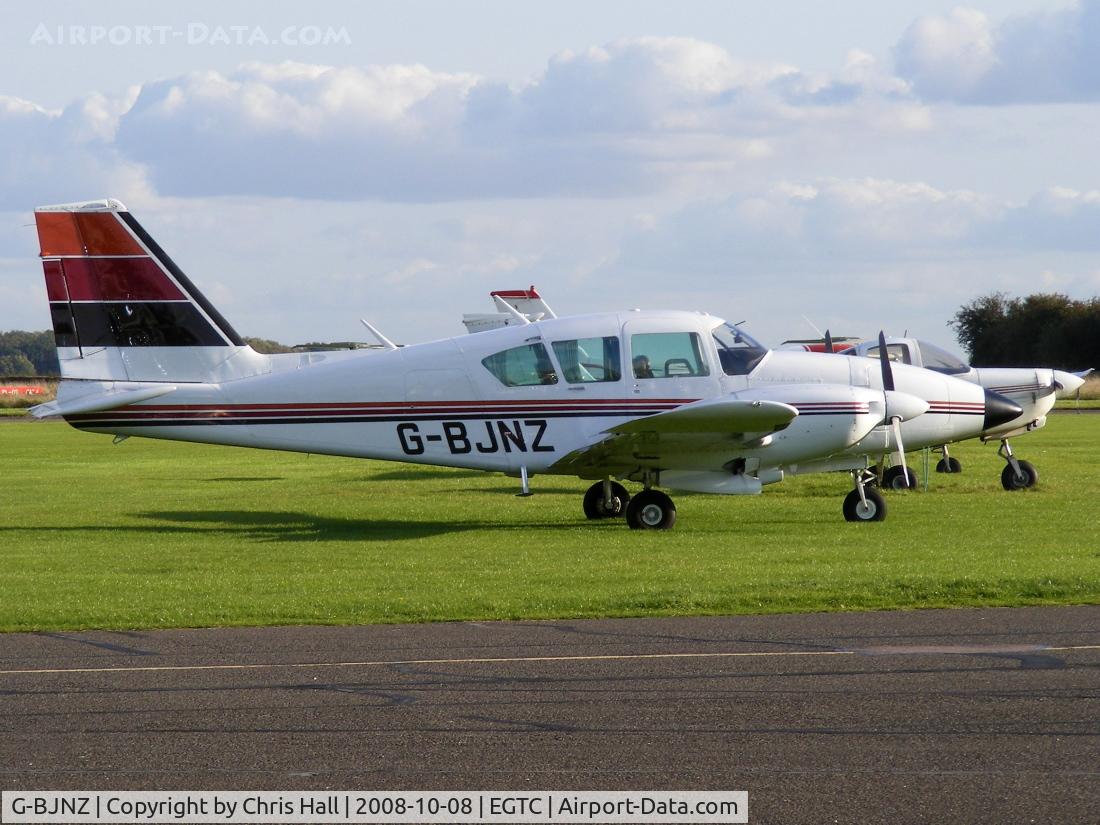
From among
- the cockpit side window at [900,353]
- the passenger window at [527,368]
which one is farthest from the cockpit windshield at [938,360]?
the passenger window at [527,368]

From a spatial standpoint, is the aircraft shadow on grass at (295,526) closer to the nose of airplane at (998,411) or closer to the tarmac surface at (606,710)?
the nose of airplane at (998,411)

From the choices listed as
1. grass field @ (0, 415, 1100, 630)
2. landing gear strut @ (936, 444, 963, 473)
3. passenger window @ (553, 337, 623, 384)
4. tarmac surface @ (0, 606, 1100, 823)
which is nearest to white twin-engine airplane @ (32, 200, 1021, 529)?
passenger window @ (553, 337, 623, 384)

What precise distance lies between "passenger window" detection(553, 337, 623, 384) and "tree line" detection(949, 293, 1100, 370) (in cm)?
7491

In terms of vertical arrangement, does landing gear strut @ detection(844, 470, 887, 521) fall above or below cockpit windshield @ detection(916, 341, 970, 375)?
below

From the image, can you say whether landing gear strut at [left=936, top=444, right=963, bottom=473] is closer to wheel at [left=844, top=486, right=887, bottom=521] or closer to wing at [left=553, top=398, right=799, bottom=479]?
wheel at [left=844, top=486, right=887, bottom=521]

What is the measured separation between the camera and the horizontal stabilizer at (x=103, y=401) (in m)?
17.7

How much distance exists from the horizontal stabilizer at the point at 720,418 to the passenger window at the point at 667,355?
2.08 feet

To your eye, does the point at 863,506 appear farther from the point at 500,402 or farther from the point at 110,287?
the point at 110,287

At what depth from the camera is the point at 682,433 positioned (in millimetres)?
17016

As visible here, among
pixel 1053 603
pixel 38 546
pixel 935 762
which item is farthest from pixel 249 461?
pixel 935 762

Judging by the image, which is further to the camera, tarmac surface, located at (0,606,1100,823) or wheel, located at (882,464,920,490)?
wheel, located at (882,464,920,490)

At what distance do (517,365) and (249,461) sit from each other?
61.5 feet

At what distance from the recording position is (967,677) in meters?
8.19

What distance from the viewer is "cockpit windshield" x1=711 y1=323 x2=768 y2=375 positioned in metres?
17.5
